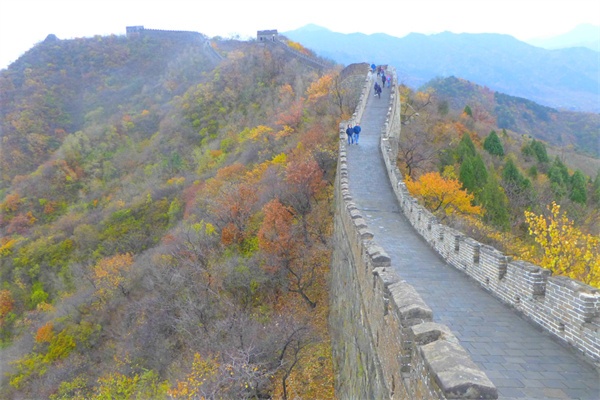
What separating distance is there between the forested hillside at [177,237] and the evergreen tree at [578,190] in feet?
54.1

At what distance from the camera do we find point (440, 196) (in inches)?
750

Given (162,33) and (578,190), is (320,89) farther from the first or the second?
(162,33)

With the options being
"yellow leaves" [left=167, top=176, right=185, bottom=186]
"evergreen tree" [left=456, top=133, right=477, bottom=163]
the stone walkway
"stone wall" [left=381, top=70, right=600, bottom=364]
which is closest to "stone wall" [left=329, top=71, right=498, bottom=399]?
the stone walkway

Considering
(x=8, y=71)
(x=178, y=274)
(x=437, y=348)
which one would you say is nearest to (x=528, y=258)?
(x=437, y=348)

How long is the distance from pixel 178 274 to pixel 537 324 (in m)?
17.3

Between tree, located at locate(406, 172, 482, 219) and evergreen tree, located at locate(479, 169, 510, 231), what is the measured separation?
281 cm

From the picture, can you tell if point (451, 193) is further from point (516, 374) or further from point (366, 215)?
point (516, 374)

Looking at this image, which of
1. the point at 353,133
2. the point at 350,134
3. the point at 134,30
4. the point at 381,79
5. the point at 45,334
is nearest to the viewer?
the point at 350,134

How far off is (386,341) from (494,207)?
18.6 m

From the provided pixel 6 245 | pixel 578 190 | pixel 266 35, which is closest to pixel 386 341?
pixel 578 190

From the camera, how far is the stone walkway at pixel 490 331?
5.43 m

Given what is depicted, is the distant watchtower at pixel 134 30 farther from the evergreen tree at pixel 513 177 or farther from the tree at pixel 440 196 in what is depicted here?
the tree at pixel 440 196

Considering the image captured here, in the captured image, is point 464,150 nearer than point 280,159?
No

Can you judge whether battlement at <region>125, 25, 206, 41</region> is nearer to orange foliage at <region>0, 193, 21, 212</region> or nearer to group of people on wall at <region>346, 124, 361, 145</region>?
orange foliage at <region>0, 193, 21, 212</region>
